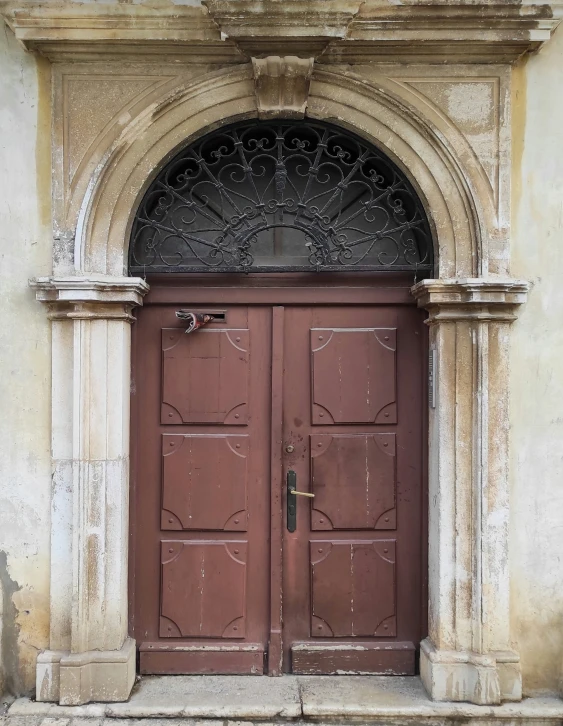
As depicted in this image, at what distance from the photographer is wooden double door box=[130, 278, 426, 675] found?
4.13 meters

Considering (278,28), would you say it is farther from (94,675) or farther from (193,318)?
(94,675)

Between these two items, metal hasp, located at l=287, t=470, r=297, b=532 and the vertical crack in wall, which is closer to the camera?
the vertical crack in wall

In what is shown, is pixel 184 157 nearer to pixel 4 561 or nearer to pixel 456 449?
pixel 456 449

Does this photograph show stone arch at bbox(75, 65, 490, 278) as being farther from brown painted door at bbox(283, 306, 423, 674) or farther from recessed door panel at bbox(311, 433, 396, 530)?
recessed door panel at bbox(311, 433, 396, 530)

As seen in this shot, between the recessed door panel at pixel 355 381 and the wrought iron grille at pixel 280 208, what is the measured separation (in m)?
0.51

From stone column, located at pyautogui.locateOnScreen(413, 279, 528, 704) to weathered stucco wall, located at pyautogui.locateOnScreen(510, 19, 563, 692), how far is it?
12 centimetres

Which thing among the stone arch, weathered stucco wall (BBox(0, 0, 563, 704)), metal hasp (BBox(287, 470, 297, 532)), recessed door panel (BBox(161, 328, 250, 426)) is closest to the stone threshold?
weathered stucco wall (BBox(0, 0, 563, 704))

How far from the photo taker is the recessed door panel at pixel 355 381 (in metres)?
4.16

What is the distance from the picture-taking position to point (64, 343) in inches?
153

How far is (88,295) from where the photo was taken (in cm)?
377

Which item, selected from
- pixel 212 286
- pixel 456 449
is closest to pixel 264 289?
pixel 212 286

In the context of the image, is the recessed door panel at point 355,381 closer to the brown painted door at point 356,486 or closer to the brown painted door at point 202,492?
the brown painted door at point 356,486

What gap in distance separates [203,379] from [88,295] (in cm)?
89

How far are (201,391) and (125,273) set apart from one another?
88cm
